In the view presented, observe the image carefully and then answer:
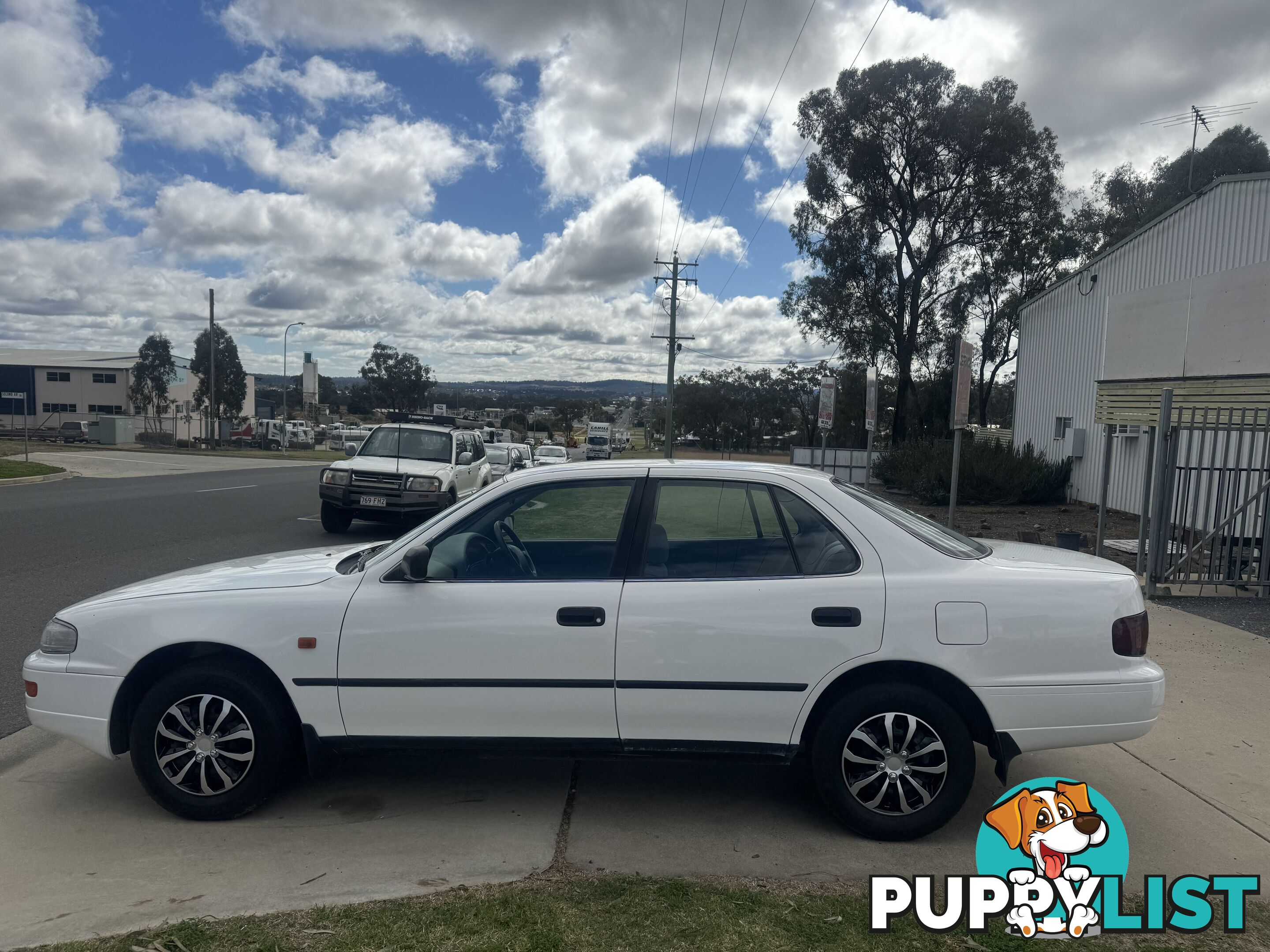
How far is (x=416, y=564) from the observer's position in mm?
3920

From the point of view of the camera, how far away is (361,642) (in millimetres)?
3932

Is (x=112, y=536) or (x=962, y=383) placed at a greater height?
(x=962, y=383)

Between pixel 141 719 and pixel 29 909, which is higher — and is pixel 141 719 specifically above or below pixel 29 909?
above

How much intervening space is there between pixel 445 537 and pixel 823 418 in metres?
15.4

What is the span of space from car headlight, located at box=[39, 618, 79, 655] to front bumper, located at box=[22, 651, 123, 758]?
0.09ft

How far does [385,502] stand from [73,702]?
9820 mm

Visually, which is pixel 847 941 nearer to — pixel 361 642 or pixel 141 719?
pixel 361 642

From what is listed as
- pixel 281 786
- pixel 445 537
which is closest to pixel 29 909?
pixel 281 786

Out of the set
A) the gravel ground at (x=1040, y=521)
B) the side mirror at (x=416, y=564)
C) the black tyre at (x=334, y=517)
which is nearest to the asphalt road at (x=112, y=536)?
the black tyre at (x=334, y=517)

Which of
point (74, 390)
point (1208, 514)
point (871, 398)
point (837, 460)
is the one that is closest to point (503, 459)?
point (837, 460)

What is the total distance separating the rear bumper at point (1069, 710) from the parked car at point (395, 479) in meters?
10.9

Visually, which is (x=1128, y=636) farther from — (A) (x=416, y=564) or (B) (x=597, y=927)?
(A) (x=416, y=564)

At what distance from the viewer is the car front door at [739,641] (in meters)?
3.83

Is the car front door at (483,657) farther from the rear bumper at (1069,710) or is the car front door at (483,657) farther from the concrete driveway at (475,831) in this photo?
the rear bumper at (1069,710)
